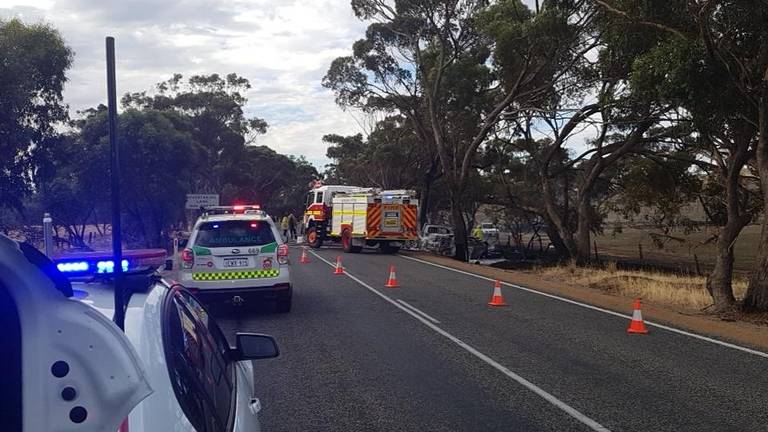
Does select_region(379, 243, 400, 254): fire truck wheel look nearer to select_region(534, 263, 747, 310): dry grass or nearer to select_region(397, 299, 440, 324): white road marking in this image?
select_region(534, 263, 747, 310): dry grass

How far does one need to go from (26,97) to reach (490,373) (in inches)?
530

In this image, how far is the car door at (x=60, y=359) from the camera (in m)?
1.66

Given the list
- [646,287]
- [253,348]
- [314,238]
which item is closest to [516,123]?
[314,238]

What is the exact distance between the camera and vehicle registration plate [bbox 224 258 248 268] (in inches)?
472

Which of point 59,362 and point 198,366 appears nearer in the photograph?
point 59,362

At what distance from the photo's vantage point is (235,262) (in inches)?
473

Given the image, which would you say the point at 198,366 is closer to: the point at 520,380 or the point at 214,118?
the point at 520,380

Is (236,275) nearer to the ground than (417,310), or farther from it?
farther from it

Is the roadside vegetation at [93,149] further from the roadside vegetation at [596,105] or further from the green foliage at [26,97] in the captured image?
the roadside vegetation at [596,105]

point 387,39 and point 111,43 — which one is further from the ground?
point 387,39

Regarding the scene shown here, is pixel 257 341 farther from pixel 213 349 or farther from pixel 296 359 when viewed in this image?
pixel 296 359

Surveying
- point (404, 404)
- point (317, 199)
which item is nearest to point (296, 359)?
point (404, 404)

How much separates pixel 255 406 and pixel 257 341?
48 cm

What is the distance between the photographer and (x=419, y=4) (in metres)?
34.9
